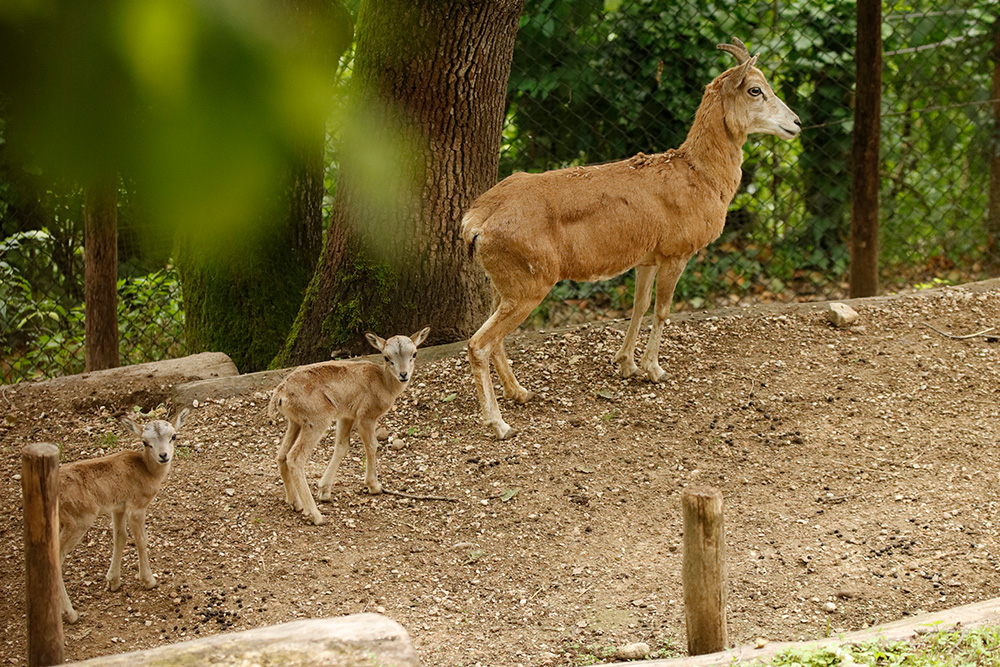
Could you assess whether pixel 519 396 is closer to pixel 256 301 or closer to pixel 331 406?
pixel 331 406

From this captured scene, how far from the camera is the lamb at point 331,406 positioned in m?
4.94

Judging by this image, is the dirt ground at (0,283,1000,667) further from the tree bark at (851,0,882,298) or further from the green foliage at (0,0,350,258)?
the green foliage at (0,0,350,258)

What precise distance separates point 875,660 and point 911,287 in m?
6.41

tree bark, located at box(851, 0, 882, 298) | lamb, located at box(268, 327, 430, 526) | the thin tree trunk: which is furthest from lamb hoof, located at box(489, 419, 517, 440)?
the thin tree trunk

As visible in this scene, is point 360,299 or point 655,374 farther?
point 360,299

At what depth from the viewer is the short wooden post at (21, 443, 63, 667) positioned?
365 cm

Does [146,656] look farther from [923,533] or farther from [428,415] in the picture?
[923,533]

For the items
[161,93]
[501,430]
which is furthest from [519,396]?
[161,93]

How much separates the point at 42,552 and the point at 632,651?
2327mm

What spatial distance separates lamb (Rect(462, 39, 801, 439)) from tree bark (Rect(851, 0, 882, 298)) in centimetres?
146

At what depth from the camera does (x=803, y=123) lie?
8602mm

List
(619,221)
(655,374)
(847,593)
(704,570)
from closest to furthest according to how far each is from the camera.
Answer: (704,570) < (847,593) < (619,221) < (655,374)

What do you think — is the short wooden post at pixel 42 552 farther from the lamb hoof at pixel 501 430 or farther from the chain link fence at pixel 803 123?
the chain link fence at pixel 803 123

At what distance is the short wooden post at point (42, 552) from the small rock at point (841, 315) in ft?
17.1
